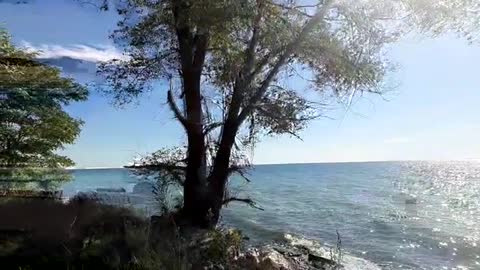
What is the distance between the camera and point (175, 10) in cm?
952

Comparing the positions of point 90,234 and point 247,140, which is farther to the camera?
point 247,140

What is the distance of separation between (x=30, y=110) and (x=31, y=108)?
0.34 ft

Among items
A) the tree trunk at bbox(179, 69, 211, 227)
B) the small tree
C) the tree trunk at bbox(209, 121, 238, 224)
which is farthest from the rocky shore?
the small tree

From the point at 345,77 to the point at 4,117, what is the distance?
407 inches

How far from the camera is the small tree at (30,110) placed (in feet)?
47.4

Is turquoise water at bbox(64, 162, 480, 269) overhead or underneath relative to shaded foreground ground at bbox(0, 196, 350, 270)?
underneath

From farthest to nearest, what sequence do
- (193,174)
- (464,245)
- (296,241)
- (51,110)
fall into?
(464,245), (296,241), (51,110), (193,174)

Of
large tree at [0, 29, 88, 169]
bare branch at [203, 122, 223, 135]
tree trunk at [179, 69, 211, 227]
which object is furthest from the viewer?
large tree at [0, 29, 88, 169]

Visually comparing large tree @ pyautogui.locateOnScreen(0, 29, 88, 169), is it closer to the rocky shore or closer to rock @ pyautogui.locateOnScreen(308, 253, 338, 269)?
the rocky shore

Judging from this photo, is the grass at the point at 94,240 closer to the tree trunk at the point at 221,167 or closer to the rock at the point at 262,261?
the rock at the point at 262,261

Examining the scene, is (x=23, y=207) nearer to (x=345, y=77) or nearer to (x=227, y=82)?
(x=227, y=82)

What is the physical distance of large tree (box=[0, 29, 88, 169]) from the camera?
47.3 feet

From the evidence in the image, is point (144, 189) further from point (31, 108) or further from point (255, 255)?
point (255, 255)

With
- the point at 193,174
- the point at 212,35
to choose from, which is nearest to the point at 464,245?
the point at 193,174
